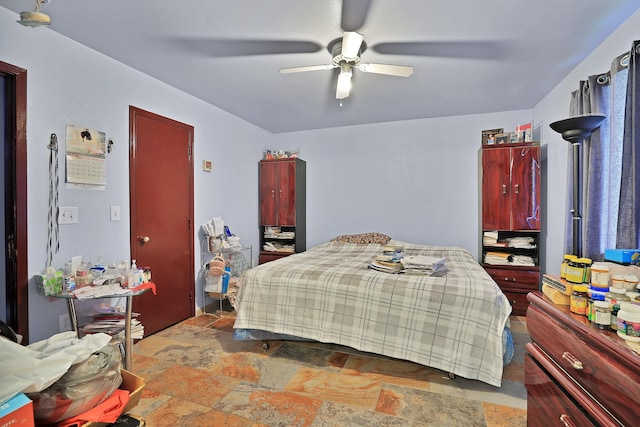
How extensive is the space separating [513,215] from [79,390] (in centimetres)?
403

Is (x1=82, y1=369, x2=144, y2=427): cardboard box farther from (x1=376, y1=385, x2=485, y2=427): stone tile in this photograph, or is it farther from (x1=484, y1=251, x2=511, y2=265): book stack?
(x1=484, y1=251, x2=511, y2=265): book stack

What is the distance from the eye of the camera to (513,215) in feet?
11.7

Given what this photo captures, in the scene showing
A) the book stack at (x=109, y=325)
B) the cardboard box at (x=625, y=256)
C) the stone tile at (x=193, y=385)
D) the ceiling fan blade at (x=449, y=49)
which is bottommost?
the stone tile at (x=193, y=385)

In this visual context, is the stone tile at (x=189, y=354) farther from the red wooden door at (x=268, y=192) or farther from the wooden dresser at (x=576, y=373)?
the red wooden door at (x=268, y=192)

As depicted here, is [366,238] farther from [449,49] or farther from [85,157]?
[85,157]

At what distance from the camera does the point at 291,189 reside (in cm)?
460

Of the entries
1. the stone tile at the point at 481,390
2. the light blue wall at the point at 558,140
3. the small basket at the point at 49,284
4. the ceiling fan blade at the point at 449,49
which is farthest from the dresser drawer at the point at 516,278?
the small basket at the point at 49,284

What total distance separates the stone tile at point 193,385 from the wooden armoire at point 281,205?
96.4 inches

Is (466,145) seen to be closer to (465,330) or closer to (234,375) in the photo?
(465,330)

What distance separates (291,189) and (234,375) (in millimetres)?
2831

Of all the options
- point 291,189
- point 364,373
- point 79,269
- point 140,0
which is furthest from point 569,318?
point 291,189

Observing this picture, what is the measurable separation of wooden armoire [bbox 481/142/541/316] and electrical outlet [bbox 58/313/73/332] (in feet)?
13.5

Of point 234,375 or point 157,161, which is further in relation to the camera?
point 157,161

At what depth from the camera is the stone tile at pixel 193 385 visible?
6.50 feet
